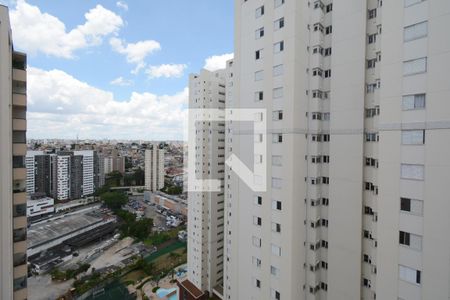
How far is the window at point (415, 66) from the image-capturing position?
5463mm

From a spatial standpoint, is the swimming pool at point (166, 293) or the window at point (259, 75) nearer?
the window at point (259, 75)

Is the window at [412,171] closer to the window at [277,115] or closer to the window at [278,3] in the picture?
the window at [277,115]

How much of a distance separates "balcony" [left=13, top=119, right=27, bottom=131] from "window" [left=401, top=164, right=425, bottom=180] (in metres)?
11.4

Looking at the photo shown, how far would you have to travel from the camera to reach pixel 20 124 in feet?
23.2

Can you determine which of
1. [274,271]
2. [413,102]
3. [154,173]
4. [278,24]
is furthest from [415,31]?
[154,173]

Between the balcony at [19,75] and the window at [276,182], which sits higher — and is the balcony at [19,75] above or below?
above

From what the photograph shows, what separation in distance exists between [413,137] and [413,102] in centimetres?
90

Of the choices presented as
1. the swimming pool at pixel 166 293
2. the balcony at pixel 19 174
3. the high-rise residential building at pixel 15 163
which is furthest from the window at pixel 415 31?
the swimming pool at pixel 166 293

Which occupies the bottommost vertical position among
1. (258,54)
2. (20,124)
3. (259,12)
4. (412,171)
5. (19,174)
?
(19,174)

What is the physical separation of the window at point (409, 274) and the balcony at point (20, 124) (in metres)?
11.9

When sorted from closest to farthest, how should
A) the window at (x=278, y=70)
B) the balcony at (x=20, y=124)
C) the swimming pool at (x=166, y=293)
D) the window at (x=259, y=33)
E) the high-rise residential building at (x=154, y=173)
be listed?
the balcony at (x=20, y=124)
the window at (x=278, y=70)
the window at (x=259, y=33)
the swimming pool at (x=166, y=293)
the high-rise residential building at (x=154, y=173)

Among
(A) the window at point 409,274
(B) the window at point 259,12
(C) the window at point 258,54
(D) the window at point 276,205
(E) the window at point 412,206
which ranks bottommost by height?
(A) the window at point 409,274

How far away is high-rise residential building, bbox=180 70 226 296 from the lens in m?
19.6

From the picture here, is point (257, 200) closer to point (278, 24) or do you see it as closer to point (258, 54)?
point (258, 54)
